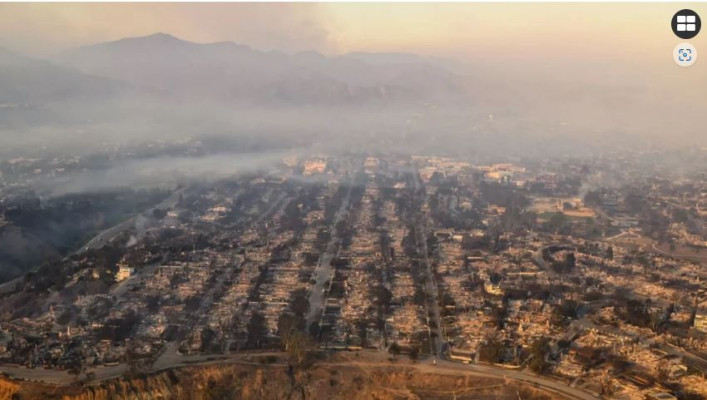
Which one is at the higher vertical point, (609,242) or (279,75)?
(279,75)

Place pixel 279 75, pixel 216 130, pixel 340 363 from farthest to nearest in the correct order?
pixel 279 75
pixel 216 130
pixel 340 363

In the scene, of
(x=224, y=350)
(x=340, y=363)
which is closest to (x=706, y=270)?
(x=340, y=363)

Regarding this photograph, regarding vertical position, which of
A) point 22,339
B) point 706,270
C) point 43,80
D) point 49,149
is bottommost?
point 706,270

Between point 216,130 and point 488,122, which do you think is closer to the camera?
point 216,130

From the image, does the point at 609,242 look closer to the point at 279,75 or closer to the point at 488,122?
the point at 488,122

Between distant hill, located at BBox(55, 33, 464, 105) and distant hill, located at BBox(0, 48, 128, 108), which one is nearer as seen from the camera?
distant hill, located at BBox(0, 48, 128, 108)

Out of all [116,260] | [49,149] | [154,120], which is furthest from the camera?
[154,120]

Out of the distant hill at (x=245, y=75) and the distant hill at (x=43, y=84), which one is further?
the distant hill at (x=245, y=75)

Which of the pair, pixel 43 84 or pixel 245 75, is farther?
pixel 245 75
